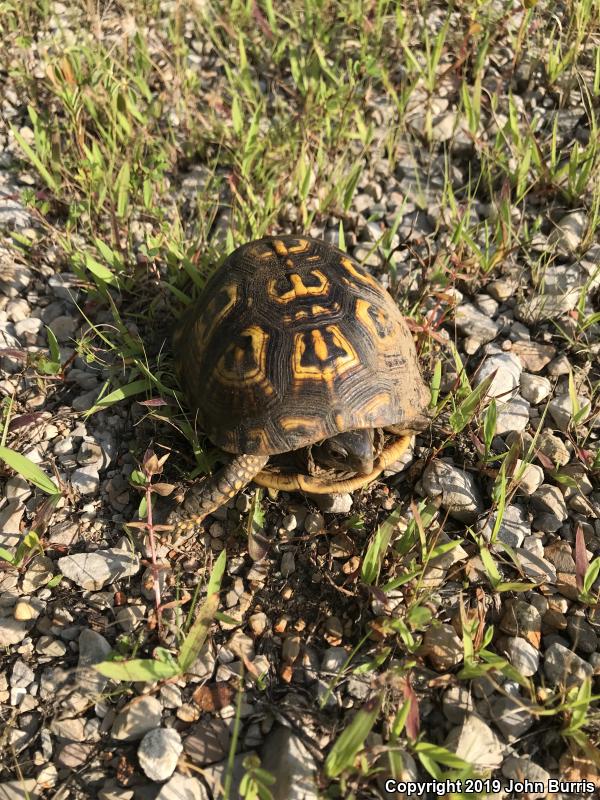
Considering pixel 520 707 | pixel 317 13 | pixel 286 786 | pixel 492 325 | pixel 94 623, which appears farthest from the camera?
pixel 317 13

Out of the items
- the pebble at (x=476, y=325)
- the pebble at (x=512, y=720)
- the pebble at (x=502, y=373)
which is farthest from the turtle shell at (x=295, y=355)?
the pebble at (x=512, y=720)

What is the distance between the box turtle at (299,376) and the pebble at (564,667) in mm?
895

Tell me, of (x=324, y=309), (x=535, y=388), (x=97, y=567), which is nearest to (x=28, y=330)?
(x=97, y=567)

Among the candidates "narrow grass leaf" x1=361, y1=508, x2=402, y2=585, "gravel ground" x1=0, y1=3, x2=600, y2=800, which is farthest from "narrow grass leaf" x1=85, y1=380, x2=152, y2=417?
"narrow grass leaf" x1=361, y1=508, x2=402, y2=585

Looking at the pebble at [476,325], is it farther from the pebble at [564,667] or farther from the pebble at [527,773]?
the pebble at [527,773]

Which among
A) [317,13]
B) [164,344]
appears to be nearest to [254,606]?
[164,344]

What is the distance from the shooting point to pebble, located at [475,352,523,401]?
9.30 feet

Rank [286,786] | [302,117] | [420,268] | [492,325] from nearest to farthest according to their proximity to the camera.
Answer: [286,786], [492,325], [420,268], [302,117]

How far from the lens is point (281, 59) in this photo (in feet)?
13.1

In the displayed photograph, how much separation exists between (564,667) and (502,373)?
127 cm

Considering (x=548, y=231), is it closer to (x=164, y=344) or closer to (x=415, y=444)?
(x=415, y=444)

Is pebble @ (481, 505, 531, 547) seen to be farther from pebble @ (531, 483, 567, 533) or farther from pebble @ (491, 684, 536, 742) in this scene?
pebble @ (491, 684, 536, 742)

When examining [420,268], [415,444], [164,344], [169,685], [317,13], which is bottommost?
[169,685]

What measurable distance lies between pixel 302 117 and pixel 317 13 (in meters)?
0.93
